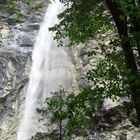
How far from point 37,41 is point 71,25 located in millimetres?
23299

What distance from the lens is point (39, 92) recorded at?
27953 millimetres

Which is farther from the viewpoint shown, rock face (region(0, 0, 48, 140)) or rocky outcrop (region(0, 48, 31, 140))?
rock face (region(0, 0, 48, 140))

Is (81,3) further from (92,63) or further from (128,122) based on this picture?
(92,63)

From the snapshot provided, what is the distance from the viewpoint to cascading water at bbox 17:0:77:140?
25.1 m

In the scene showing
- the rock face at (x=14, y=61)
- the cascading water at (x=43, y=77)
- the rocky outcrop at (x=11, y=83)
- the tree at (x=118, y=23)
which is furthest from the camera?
the rock face at (x=14, y=61)

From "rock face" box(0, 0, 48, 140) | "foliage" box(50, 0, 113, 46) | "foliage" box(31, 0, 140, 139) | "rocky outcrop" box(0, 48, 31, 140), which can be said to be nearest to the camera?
"foliage" box(31, 0, 140, 139)

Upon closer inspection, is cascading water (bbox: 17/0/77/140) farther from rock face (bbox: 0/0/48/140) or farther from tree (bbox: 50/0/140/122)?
tree (bbox: 50/0/140/122)

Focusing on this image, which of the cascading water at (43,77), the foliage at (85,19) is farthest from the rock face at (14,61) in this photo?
the foliage at (85,19)

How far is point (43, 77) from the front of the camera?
97.9 ft

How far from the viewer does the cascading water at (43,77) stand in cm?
2506

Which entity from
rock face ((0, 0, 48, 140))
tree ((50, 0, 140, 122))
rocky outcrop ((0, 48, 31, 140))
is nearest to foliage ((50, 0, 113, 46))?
tree ((50, 0, 140, 122))

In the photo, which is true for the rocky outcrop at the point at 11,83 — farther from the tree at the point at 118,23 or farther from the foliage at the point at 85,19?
the tree at the point at 118,23

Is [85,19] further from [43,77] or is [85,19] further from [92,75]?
[43,77]

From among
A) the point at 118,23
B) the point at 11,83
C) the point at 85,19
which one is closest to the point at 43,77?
the point at 11,83
